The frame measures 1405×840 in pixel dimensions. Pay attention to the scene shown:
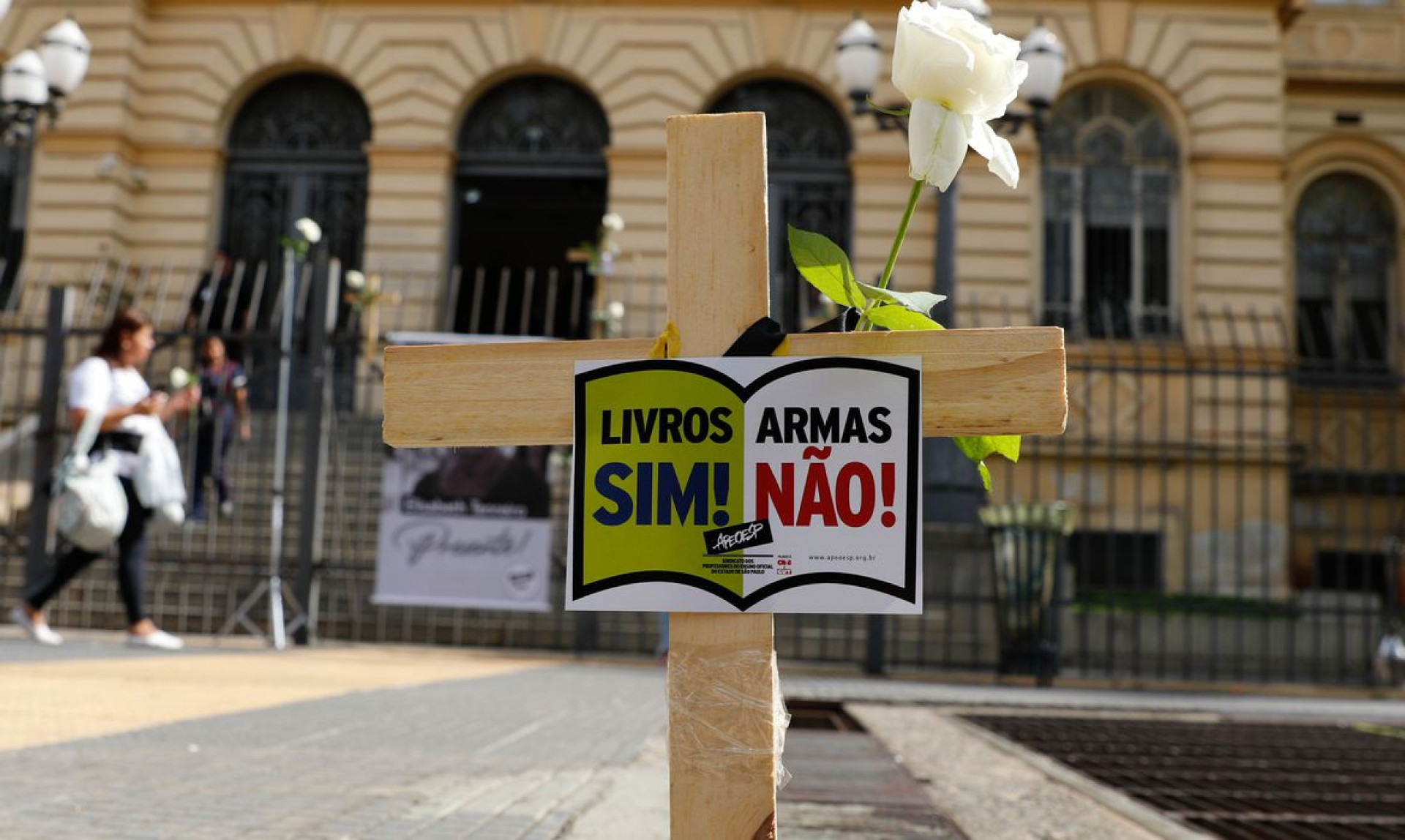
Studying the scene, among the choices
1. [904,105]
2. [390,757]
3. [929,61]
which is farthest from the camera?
[904,105]

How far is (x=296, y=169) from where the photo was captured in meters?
22.3

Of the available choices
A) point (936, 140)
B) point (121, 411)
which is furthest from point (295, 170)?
point (936, 140)

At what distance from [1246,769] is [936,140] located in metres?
4.84

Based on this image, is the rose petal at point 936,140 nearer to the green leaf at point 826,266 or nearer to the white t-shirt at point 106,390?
the green leaf at point 826,266

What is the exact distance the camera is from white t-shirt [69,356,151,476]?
8.58 m

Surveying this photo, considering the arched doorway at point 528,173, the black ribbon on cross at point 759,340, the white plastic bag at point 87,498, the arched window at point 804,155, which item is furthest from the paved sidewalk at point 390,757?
the arched doorway at point 528,173

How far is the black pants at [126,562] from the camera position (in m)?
8.89

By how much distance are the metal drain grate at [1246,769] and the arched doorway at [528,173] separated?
Result: 48.4ft

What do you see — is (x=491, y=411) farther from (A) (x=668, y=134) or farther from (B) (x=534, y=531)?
(B) (x=534, y=531)

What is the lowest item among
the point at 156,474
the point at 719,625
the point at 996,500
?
the point at 719,625

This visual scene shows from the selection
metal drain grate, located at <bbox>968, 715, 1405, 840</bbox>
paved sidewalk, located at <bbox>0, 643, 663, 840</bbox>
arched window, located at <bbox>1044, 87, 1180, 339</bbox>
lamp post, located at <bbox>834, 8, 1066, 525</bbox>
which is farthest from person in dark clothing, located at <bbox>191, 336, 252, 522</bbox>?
arched window, located at <bbox>1044, 87, 1180, 339</bbox>

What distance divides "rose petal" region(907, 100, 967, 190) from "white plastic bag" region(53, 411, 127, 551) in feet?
24.8

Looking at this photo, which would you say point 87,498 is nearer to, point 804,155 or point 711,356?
point 711,356

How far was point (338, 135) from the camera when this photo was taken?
2250cm
